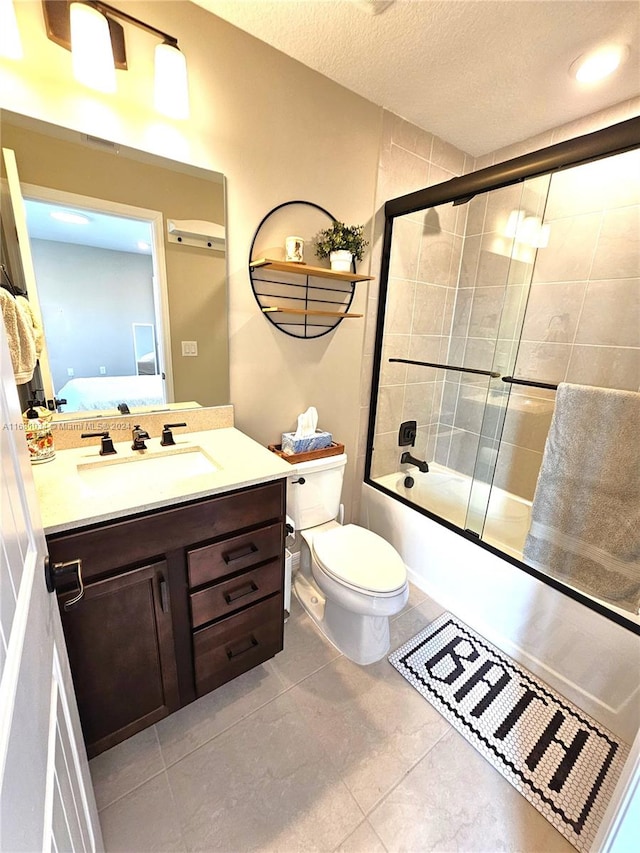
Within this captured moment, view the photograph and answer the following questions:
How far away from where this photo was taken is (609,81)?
149 cm

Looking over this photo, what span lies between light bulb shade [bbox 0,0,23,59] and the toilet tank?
158 centimetres

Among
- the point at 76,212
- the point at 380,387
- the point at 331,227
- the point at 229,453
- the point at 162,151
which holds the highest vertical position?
the point at 162,151

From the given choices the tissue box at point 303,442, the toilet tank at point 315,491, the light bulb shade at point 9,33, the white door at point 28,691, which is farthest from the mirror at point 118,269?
the white door at point 28,691

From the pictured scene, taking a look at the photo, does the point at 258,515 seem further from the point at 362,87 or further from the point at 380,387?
the point at 362,87

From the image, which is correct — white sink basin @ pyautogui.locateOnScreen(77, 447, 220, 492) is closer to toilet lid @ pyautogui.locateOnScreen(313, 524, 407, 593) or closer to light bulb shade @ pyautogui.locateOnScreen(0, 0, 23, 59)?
toilet lid @ pyautogui.locateOnScreen(313, 524, 407, 593)

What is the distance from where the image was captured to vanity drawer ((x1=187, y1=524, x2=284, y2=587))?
113 centimetres

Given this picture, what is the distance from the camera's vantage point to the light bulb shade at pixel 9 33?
0.97 m

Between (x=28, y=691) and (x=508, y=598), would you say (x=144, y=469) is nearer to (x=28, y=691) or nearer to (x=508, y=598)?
(x=28, y=691)

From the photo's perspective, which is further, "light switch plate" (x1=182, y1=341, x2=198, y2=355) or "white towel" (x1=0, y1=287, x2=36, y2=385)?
"light switch plate" (x1=182, y1=341, x2=198, y2=355)

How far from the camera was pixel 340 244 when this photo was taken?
1671 millimetres

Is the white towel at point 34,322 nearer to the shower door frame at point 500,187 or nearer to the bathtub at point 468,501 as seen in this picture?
the shower door frame at point 500,187

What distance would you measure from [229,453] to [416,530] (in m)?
1.17

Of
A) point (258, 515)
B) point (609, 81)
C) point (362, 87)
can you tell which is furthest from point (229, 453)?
point (609, 81)

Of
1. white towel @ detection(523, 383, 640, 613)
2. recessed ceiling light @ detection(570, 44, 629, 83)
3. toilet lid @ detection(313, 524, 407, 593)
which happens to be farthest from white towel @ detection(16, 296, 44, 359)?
recessed ceiling light @ detection(570, 44, 629, 83)
